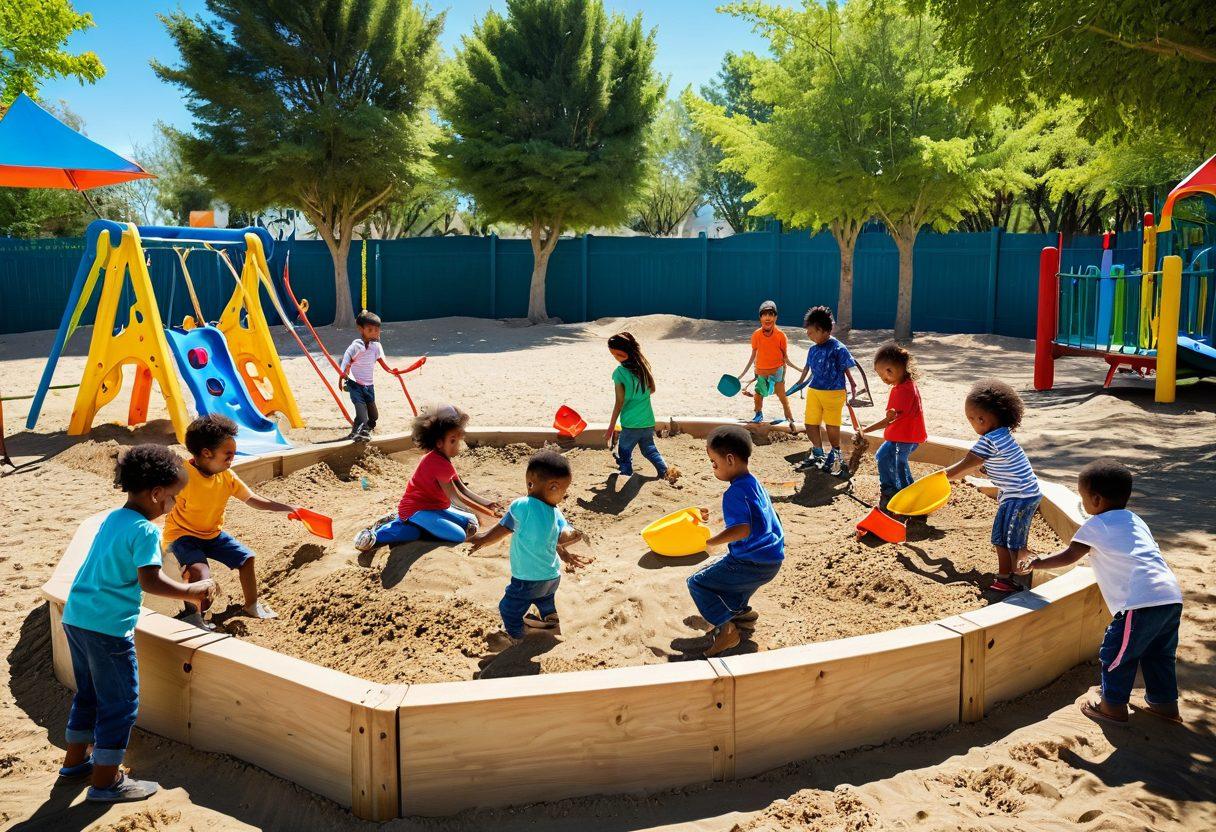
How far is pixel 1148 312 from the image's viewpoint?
37.5ft

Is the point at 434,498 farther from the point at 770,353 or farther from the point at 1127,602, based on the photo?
the point at 770,353

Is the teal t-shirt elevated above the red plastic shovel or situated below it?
above

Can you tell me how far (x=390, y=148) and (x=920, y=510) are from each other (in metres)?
18.3

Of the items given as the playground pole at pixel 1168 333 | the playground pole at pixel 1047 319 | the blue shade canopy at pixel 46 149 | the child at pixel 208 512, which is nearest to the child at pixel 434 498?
the child at pixel 208 512

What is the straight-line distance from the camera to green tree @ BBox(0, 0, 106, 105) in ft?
70.8

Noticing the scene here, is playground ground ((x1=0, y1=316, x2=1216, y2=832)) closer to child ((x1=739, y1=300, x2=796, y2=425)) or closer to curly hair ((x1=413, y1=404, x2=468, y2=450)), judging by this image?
curly hair ((x1=413, y1=404, x2=468, y2=450))

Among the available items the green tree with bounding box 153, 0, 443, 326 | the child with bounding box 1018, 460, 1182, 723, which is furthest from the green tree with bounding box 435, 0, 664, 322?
the child with bounding box 1018, 460, 1182, 723

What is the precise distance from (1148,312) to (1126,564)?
30.5 ft

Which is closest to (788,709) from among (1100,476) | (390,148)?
(1100,476)

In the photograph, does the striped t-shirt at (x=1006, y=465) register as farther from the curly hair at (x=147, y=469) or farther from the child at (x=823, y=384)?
the curly hair at (x=147, y=469)

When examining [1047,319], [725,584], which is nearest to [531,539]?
[725,584]

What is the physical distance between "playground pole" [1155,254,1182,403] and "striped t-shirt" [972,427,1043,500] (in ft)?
22.6

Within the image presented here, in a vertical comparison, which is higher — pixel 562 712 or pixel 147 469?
pixel 147 469

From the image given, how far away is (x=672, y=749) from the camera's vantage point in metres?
3.04
